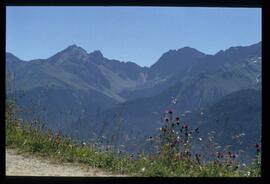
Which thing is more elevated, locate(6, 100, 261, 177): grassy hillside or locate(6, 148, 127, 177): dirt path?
locate(6, 100, 261, 177): grassy hillside

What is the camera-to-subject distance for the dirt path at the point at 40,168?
19.7 ft

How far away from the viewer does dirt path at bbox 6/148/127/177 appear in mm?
6009

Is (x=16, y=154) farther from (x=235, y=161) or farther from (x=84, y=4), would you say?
(x=84, y=4)

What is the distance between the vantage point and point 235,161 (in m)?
7.17

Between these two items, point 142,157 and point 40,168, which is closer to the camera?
point 40,168

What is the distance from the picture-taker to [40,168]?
6.32m

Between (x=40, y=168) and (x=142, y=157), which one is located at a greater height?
(x=142, y=157)

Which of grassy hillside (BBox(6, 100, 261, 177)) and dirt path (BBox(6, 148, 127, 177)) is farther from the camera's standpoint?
grassy hillside (BBox(6, 100, 261, 177))

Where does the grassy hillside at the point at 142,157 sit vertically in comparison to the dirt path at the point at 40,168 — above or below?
above

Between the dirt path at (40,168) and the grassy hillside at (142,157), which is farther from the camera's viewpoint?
the grassy hillside at (142,157)
